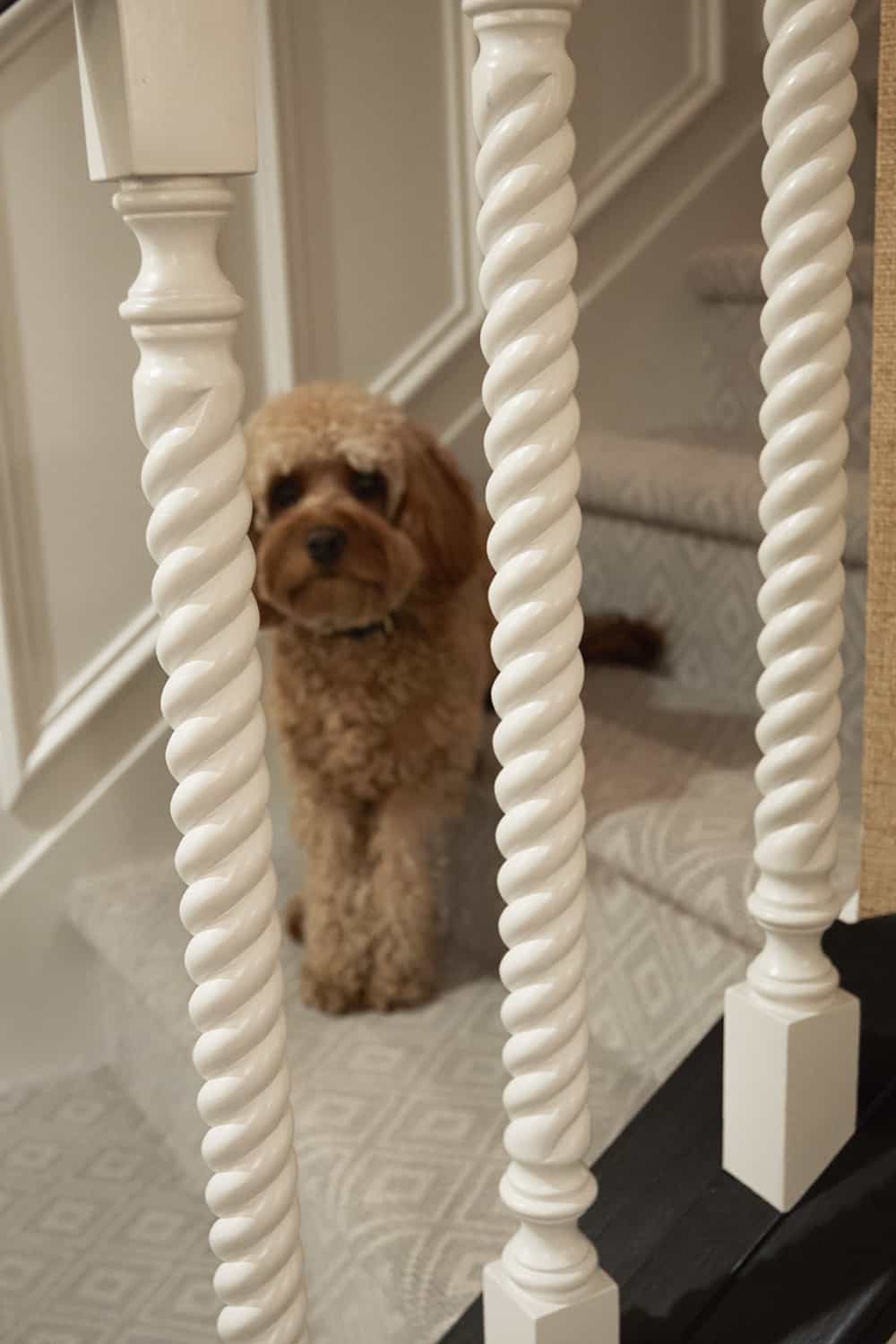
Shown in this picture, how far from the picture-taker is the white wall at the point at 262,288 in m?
1.59

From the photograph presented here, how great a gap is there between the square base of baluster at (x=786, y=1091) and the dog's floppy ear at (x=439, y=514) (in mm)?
693

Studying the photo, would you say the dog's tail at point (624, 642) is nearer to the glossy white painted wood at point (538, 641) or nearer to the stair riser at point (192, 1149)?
the stair riser at point (192, 1149)

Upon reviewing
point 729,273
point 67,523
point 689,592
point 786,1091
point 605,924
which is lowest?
point 605,924

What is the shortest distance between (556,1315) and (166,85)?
635 millimetres

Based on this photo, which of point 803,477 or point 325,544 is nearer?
point 803,477

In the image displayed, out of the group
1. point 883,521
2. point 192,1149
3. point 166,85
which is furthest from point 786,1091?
point 192,1149

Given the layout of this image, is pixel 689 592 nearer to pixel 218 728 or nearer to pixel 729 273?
pixel 729 273

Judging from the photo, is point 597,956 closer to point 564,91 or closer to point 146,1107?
point 146,1107

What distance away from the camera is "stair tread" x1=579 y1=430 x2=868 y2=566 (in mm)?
1489

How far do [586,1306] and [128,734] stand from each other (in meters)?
1.14

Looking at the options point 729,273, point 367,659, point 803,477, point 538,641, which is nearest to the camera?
point 538,641

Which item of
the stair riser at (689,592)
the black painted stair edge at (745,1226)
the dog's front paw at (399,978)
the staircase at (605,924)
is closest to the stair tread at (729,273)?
the staircase at (605,924)

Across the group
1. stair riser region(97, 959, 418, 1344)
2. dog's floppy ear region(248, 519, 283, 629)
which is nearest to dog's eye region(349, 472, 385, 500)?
dog's floppy ear region(248, 519, 283, 629)

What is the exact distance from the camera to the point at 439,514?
1439 mm
